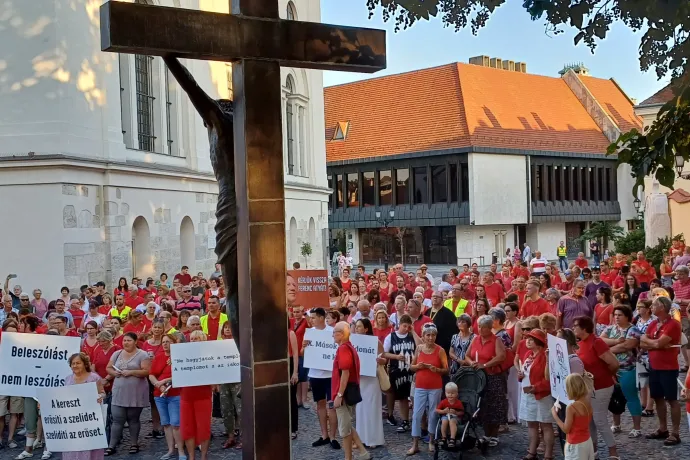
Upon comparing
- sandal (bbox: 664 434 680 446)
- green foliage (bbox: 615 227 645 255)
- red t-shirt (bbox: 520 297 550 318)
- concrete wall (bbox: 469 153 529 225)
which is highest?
concrete wall (bbox: 469 153 529 225)

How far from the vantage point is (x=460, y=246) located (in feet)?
157

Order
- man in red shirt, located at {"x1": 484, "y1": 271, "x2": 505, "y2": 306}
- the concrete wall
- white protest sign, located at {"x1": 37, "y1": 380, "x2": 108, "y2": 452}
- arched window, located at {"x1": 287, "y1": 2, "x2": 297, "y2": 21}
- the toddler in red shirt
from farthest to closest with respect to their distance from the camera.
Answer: the concrete wall
arched window, located at {"x1": 287, "y1": 2, "x2": 297, "y2": 21}
man in red shirt, located at {"x1": 484, "y1": 271, "x2": 505, "y2": 306}
the toddler in red shirt
white protest sign, located at {"x1": 37, "y1": 380, "x2": 108, "y2": 452}

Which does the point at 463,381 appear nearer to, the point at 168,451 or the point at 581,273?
the point at 168,451

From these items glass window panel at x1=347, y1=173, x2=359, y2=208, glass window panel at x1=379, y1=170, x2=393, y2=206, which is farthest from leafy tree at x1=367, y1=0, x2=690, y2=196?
glass window panel at x1=347, y1=173, x2=359, y2=208

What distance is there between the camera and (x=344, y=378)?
8.93 metres

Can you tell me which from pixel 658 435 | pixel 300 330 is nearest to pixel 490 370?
pixel 658 435

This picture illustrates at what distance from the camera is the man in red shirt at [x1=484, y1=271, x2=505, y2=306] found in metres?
15.0

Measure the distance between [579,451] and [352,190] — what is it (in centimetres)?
4522

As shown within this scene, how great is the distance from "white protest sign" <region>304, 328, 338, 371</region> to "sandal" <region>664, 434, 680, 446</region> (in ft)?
13.6

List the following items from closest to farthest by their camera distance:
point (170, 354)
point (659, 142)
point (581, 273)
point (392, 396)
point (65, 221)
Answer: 1. point (659, 142)
2. point (170, 354)
3. point (392, 396)
4. point (581, 273)
5. point (65, 221)

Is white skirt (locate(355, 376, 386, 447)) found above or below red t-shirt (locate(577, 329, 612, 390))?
below

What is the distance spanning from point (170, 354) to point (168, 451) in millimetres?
1410

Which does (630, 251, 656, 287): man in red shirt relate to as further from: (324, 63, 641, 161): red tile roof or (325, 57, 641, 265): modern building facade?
(324, 63, 641, 161): red tile roof

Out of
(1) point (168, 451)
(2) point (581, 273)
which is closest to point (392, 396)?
(1) point (168, 451)
